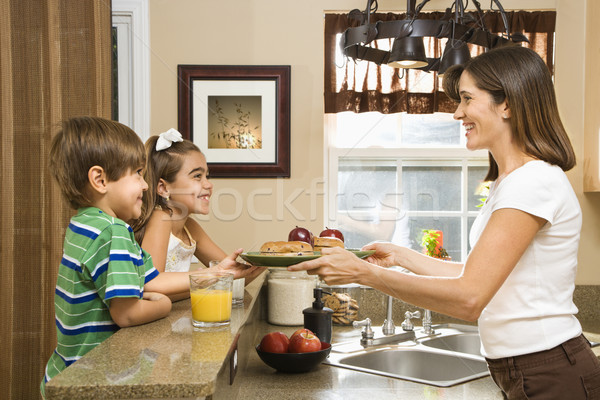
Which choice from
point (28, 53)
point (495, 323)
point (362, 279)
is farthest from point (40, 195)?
point (495, 323)

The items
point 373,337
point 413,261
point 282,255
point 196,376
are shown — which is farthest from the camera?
point 373,337

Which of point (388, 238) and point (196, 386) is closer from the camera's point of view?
point (196, 386)

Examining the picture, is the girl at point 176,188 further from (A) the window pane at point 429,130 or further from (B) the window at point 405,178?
(A) the window pane at point 429,130

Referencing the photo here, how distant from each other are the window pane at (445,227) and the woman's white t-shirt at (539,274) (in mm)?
1804

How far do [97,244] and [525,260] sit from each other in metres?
0.88

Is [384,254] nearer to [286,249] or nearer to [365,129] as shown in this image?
[286,249]

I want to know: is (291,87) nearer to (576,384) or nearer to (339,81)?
(339,81)

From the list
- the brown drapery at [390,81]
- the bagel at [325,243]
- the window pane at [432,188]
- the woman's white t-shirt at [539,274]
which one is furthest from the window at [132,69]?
the woman's white t-shirt at [539,274]

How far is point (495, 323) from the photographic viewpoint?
1.22 metres

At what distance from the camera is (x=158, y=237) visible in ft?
5.69

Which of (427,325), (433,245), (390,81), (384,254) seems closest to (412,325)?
(427,325)

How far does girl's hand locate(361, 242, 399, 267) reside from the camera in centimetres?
175

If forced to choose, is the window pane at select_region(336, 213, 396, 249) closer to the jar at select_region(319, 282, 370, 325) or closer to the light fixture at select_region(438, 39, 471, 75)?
the jar at select_region(319, 282, 370, 325)

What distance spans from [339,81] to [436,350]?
1414 millimetres
